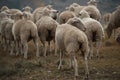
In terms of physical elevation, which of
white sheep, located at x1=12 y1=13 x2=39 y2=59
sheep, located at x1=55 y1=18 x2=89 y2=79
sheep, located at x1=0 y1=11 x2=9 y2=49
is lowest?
sheep, located at x1=55 y1=18 x2=89 y2=79

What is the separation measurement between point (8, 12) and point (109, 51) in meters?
6.09

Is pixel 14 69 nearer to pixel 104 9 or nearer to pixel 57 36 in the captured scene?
pixel 57 36

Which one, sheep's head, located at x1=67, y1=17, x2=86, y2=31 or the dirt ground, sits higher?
sheep's head, located at x1=67, y1=17, x2=86, y2=31

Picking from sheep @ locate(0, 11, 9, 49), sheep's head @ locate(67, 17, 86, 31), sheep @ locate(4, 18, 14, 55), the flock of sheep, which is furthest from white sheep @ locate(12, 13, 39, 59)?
sheep's head @ locate(67, 17, 86, 31)

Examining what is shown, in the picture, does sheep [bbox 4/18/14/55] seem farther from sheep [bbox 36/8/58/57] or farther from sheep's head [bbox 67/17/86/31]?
sheep's head [bbox 67/17/86/31]

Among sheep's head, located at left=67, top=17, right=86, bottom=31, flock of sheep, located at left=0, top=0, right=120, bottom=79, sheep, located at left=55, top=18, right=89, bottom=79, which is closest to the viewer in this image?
sheep, located at left=55, top=18, right=89, bottom=79

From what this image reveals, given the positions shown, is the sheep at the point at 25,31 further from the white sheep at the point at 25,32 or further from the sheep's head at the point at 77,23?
the sheep's head at the point at 77,23

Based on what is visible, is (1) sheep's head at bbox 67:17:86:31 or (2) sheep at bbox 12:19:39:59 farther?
(2) sheep at bbox 12:19:39:59

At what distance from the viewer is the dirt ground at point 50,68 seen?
40.9ft

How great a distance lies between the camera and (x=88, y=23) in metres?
14.5

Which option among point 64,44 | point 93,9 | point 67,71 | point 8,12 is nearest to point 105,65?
point 67,71

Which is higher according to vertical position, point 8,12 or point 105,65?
point 8,12

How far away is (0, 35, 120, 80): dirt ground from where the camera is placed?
12.5m

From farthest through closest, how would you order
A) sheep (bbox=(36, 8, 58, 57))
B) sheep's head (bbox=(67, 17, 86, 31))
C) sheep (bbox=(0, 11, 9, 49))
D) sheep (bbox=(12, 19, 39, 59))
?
sheep (bbox=(0, 11, 9, 49)) → sheep (bbox=(36, 8, 58, 57)) → sheep (bbox=(12, 19, 39, 59)) → sheep's head (bbox=(67, 17, 86, 31))
